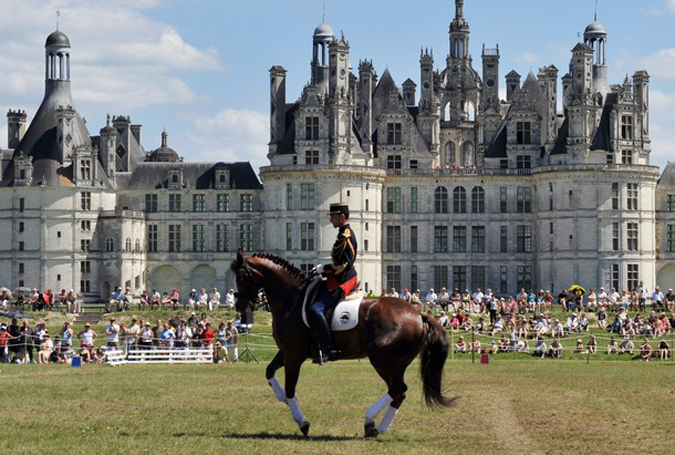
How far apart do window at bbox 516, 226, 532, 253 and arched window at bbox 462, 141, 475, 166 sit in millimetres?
8435

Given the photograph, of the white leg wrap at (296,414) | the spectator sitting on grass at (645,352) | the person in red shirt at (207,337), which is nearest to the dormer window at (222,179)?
the person in red shirt at (207,337)

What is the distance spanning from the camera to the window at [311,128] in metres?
88.5

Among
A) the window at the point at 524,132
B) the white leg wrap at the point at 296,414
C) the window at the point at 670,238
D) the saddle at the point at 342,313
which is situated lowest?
the white leg wrap at the point at 296,414

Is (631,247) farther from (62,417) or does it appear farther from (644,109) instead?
(62,417)

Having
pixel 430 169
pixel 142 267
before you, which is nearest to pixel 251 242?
pixel 142 267

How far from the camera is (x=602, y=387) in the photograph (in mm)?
32281

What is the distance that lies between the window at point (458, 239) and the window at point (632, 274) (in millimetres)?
11491

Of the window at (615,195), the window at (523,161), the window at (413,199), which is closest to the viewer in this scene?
the window at (615,195)

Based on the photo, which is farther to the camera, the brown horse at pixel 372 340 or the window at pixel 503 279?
the window at pixel 503 279

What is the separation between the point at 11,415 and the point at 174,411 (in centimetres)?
314

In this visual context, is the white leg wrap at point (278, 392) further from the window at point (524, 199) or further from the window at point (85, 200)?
the window at point (524, 199)

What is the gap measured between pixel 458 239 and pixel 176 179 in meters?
20.6

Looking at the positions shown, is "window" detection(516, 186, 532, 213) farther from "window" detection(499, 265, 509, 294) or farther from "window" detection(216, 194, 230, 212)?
"window" detection(216, 194, 230, 212)

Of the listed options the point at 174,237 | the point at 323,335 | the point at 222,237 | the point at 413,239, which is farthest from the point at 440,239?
the point at 323,335
